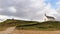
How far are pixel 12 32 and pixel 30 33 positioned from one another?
9.42 ft

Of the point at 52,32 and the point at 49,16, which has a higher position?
the point at 49,16

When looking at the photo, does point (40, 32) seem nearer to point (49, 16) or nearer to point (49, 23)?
point (49, 23)

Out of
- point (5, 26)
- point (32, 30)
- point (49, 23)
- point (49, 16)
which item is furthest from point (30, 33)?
point (49, 16)

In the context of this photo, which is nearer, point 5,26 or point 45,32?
point 45,32

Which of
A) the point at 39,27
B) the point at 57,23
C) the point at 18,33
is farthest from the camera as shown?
the point at 57,23

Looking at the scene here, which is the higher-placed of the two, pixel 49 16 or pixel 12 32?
pixel 49 16

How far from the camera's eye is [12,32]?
25594 mm

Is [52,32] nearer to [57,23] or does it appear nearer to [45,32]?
[45,32]

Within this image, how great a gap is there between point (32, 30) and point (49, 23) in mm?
3867

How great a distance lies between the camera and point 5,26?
31.0 meters

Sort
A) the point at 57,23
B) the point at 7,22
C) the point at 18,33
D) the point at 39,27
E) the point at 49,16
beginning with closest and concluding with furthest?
1. the point at 18,33
2. the point at 39,27
3. the point at 57,23
4. the point at 7,22
5. the point at 49,16

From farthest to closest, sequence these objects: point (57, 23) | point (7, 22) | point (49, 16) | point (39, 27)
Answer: point (49, 16), point (7, 22), point (57, 23), point (39, 27)

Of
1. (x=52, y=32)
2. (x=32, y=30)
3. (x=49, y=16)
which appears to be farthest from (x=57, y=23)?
(x=49, y=16)

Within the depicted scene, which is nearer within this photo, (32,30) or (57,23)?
(32,30)
